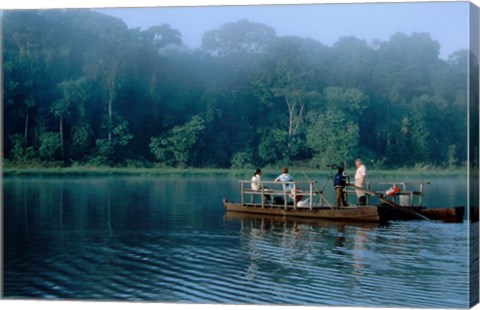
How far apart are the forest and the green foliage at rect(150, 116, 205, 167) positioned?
46 millimetres

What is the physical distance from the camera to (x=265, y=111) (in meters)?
40.2

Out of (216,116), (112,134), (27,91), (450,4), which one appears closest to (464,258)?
(450,4)

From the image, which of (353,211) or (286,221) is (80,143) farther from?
(353,211)

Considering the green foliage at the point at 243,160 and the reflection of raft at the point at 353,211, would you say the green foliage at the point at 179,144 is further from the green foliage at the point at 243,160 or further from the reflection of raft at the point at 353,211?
the reflection of raft at the point at 353,211

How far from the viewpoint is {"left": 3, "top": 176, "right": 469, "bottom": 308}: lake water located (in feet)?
49.3

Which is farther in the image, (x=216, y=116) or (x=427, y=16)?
(x=216, y=116)

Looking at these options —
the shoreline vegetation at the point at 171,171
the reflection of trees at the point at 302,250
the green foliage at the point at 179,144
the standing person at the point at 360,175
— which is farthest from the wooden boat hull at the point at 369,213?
the green foliage at the point at 179,144

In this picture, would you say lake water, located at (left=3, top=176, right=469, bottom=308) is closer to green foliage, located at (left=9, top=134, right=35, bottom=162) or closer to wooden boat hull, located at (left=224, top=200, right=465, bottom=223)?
wooden boat hull, located at (left=224, top=200, right=465, bottom=223)

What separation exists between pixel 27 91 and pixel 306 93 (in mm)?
15449

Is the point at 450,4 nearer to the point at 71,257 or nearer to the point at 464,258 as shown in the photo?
the point at 464,258

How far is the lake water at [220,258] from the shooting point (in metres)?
15.0

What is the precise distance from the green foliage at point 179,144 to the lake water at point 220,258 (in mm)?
6479

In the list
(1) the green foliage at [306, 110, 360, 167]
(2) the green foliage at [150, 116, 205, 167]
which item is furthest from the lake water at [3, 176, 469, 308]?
(1) the green foliage at [306, 110, 360, 167]

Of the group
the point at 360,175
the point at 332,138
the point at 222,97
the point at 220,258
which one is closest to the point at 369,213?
the point at 360,175
